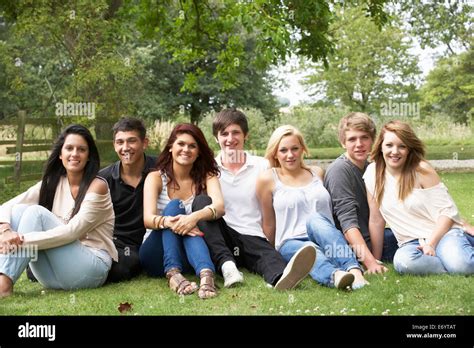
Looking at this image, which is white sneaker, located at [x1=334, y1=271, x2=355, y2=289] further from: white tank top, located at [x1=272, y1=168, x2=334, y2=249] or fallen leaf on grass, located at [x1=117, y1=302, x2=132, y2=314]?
fallen leaf on grass, located at [x1=117, y1=302, x2=132, y2=314]

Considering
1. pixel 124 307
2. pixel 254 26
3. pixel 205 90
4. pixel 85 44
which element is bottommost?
pixel 124 307

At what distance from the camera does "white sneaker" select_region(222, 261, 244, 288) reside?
3.72m

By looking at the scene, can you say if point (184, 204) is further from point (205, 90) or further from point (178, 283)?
point (205, 90)

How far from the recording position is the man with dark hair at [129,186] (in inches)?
159

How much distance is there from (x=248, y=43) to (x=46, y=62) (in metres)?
6.07

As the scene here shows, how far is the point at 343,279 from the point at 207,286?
77cm

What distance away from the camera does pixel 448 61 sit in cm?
1631

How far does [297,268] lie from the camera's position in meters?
3.57

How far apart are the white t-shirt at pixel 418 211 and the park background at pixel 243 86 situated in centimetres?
30

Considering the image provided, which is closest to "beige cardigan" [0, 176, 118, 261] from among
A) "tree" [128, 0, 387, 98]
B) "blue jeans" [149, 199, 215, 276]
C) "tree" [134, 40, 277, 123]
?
"blue jeans" [149, 199, 215, 276]

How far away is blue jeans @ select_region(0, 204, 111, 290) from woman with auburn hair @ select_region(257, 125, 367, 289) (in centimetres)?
110

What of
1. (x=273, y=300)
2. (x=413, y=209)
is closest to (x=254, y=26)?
(x=413, y=209)
